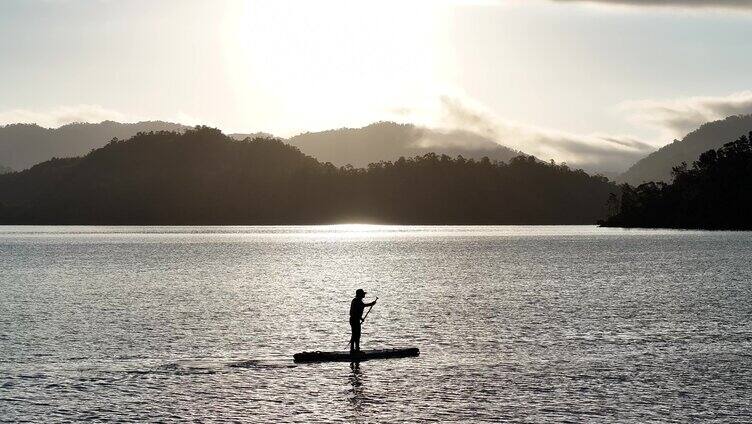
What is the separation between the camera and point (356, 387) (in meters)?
49.6

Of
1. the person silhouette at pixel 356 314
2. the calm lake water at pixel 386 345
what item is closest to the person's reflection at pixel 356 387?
the calm lake water at pixel 386 345

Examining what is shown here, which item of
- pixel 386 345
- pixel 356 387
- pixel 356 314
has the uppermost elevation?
pixel 356 314

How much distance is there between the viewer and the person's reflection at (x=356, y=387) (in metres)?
45.3

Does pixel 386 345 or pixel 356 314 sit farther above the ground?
pixel 356 314

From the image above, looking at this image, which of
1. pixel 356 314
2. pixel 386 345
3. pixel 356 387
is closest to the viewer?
pixel 356 387

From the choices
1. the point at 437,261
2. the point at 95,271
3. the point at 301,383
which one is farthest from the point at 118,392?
the point at 437,261

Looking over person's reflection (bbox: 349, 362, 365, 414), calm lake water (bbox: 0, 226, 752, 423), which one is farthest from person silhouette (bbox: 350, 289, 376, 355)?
calm lake water (bbox: 0, 226, 752, 423)

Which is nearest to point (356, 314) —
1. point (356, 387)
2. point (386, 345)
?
point (356, 387)

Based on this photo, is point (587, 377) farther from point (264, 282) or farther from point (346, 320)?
point (264, 282)

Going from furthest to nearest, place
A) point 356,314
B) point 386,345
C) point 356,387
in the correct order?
point 386,345 < point 356,314 < point 356,387

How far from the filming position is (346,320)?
83812 millimetres

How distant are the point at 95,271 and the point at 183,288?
141ft

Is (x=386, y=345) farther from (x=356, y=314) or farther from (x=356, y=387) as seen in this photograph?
(x=356, y=387)

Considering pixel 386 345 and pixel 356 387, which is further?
pixel 386 345
